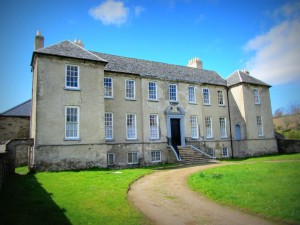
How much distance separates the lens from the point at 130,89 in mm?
23656

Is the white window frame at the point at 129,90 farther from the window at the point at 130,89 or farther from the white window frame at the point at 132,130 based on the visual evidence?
the white window frame at the point at 132,130

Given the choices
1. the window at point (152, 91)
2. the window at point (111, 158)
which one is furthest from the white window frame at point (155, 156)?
the window at point (152, 91)

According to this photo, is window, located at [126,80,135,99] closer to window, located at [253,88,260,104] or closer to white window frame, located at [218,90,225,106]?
white window frame, located at [218,90,225,106]

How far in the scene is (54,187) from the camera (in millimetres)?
11320

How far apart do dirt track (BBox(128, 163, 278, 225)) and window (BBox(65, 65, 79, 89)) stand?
10804 millimetres

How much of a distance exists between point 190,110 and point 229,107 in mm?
6527

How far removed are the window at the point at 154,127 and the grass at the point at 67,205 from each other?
12.4 meters

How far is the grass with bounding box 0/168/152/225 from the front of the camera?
6820mm

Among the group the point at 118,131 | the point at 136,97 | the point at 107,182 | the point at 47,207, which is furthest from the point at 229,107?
the point at 47,207

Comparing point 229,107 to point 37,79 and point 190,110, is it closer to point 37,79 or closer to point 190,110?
point 190,110

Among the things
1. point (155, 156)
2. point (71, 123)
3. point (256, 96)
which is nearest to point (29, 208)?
point (71, 123)

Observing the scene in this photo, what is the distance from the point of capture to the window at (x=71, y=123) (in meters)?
18.6

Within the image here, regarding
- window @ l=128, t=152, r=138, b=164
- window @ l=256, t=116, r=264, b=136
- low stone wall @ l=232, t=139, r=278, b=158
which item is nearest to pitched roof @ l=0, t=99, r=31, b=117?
window @ l=128, t=152, r=138, b=164

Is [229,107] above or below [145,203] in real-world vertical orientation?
above
